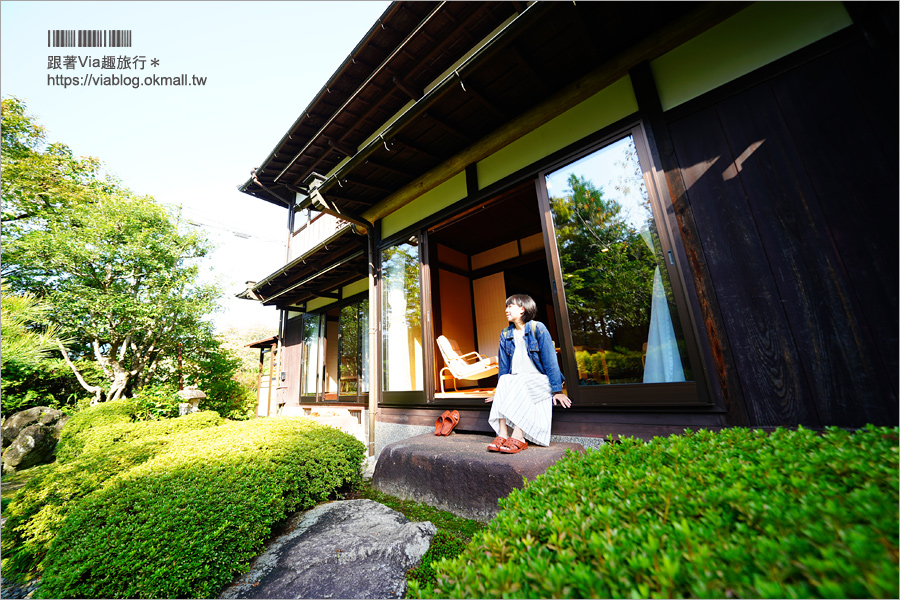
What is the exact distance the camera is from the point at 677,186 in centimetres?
271

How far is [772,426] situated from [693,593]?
220cm

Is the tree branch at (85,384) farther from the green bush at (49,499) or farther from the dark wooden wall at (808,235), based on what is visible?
the dark wooden wall at (808,235)

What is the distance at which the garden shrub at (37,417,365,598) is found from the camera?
5.61 ft

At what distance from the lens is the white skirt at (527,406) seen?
293cm

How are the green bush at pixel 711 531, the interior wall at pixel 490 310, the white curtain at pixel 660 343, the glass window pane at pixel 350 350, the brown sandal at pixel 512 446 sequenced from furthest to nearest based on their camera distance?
1. the glass window pane at pixel 350 350
2. the interior wall at pixel 490 310
3. the brown sandal at pixel 512 446
4. the white curtain at pixel 660 343
5. the green bush at pixel 711 531

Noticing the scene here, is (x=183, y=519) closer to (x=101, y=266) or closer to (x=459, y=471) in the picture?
(x=459, y=471)

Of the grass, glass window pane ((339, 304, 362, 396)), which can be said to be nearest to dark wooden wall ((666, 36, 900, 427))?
the grass

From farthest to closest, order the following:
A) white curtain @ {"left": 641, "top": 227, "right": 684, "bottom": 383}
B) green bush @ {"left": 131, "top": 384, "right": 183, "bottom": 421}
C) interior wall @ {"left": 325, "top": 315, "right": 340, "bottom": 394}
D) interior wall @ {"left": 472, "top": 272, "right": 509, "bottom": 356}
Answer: interior wall @ {"left": 325, "top": 315, "right": 340, "bottom": 394}, interior wall @ {"left": 472, "top": 272, "right": 509, "bottom": 356}, green bush @ {"left": 131, "top": 384, "right": 183, "bottom": 421}, white curtain @ {"left": 641, "top": 227, "right": 684, "bottom": 383}

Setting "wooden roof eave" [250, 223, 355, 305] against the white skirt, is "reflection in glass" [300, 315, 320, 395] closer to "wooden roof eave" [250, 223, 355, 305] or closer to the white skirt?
"wooden roof eave" [250, 223, 355, 305]

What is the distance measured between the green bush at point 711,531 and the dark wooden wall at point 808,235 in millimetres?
987

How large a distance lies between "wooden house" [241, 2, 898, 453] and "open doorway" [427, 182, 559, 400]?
1813 millimetres

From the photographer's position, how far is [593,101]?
3262 millimetres

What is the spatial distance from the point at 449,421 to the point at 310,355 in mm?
6528

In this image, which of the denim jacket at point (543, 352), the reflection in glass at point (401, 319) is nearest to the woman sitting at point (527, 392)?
the denim jacket at point (543, 352)
